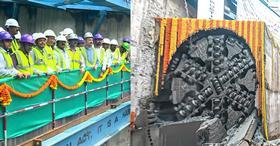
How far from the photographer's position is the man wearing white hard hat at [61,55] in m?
6.29

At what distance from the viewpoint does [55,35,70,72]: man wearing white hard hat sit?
20.6 ft

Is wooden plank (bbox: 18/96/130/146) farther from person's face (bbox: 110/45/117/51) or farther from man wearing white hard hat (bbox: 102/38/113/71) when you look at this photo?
person's face (bbox: 110/45/117/51)

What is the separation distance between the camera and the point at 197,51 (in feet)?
15.3

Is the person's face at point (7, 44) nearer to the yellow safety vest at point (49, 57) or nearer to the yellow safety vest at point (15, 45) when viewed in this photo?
the yellow safety vest at point (15, 45)

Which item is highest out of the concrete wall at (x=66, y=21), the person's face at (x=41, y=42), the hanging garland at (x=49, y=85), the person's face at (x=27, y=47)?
the concrete wall at (x=66, y=21)

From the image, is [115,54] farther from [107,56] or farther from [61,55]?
[61,55]

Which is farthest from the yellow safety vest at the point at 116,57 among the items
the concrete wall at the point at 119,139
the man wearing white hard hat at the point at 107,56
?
the concrete wall at the point at 119,139

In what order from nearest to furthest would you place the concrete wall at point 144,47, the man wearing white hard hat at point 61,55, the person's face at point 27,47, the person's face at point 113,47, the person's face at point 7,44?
the concrete wall at point 144,47 → the person's face at point 7,44 → the person's face at point 27,47 → the man wearing white hard hat at point 61,55 → the person's face at point 113,47

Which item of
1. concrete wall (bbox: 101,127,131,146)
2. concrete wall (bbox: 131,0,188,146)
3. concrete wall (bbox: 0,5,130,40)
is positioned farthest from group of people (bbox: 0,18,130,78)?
concrete wall (bbox: 0,5,130,40)

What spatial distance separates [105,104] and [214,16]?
13.0 feet

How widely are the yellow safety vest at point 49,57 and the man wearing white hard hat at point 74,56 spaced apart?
0.62 meters

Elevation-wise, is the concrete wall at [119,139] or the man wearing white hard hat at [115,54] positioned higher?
the man wearing white hard hat at [115,54]

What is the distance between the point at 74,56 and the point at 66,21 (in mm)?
5208

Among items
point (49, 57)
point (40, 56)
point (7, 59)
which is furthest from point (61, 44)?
point (7, 59)
